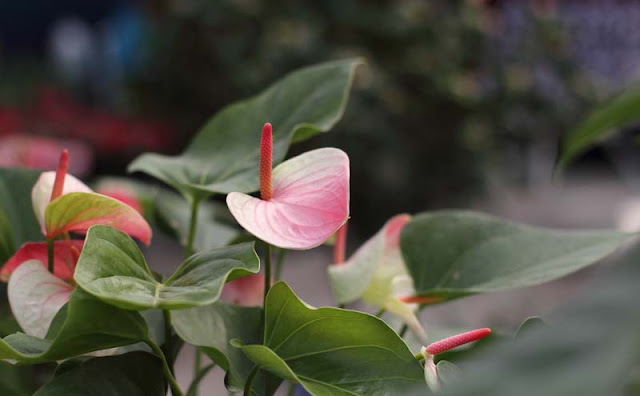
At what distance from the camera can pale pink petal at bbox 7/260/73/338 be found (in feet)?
1.17

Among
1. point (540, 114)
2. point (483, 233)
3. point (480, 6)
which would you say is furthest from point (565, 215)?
point (483, 233)

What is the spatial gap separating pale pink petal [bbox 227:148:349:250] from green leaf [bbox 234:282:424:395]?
2cm

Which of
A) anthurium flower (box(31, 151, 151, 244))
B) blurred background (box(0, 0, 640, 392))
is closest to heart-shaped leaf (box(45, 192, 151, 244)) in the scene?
anthurium flower (box(31, 151, 151, 244))

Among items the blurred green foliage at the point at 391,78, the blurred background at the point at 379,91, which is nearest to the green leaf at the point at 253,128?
the blurred background at the point at 379,91

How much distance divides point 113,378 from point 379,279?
159 mm

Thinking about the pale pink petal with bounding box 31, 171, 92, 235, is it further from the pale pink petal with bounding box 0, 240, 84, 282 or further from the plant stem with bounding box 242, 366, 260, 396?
the plant stem with bounding box 242, 366, 260, 396

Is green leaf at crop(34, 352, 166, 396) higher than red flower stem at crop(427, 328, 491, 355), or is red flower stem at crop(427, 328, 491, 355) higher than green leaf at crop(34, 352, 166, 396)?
red flower stem at crop(427, 328, 491, 355)

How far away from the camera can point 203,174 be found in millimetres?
458

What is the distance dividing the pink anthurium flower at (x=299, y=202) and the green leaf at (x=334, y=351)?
2 cm

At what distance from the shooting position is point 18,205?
49cm

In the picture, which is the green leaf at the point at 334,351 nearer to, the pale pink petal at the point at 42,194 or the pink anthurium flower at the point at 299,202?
the pink anthurium flower at the point at 299,202

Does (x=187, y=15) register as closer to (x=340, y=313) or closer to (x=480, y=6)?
(x=480, y=6)

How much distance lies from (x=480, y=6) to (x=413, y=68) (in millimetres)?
361

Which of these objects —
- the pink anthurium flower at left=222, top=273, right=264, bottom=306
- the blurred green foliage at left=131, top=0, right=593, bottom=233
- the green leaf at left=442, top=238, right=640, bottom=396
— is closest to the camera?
the green leaf at left=442, top=238, right=640, bottom=396
